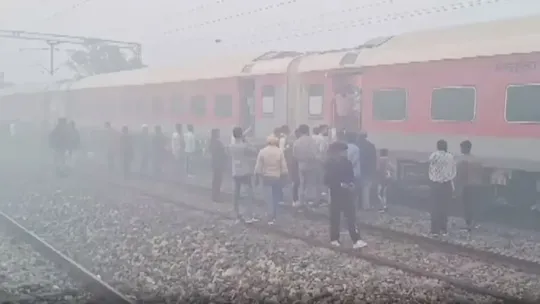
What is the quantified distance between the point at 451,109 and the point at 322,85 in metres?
3.78

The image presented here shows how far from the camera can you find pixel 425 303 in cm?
679

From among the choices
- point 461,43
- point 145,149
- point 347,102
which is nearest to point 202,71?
point 145,149

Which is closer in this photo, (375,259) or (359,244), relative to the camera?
(375,259)

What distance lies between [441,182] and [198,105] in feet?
37.1

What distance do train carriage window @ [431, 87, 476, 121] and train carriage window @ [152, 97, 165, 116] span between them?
1227 cm

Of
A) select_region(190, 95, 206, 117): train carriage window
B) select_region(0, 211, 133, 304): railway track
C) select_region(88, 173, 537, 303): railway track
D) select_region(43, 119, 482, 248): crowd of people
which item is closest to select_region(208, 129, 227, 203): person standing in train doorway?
select_region(43, 119, 482, 248): crowd of people

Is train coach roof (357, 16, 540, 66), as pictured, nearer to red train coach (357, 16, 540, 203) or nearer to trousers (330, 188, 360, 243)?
red train coach (357, 16, 540, 203)

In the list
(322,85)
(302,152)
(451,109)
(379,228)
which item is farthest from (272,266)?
(322,85)

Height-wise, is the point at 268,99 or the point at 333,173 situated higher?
the point at 268,99

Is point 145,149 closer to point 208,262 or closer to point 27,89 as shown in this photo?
point 208,262

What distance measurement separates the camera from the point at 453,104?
38.6 feet

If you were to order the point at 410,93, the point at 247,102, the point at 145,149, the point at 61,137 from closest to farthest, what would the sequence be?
the point at 410,93
the point at 61,137
the point at 247,102
the point at 145,149

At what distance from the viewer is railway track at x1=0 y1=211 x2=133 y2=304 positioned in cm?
713

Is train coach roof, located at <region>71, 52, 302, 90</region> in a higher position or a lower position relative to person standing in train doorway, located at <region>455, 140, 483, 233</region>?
higher
